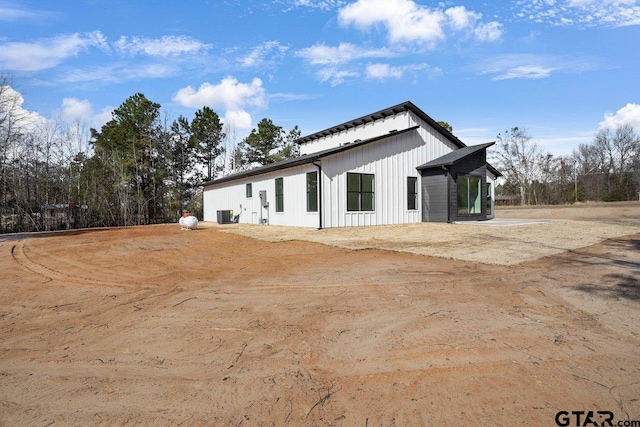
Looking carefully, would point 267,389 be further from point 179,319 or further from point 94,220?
point 94,220

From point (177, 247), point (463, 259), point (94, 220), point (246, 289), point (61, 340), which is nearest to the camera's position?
point (61, 340)

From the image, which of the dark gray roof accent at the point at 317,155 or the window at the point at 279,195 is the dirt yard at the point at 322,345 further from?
the window at the point at 279,195

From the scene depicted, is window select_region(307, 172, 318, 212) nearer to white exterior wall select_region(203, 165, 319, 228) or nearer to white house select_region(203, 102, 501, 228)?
white house select_region(203, 102, 501, 228)

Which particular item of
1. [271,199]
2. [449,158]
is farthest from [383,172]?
[271,199]

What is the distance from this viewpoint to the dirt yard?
88.7 inches

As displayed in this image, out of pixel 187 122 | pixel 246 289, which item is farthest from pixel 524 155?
pixel 246 289

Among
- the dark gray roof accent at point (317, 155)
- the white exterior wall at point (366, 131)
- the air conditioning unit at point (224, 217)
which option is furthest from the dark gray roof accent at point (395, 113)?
the air conditioning unit at point (224, 217)

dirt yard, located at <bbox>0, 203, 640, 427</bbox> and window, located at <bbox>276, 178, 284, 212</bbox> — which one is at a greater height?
window, located at <bbox>276, 178, 284, 212</bbox>

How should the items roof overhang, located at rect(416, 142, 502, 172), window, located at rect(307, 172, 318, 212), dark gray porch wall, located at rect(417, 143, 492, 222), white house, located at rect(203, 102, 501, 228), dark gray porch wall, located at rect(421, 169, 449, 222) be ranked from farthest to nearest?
dark gray porch wall, located at rect(421, 169, 449, 222) < dark gray porch wall, located at rect(417, 143, 492, 222) < roof overhang, located at rect(416, 142, 502, 172) < white house, located at rect(203, 102, 501, 228) < window, located at rect(307, 172, 318, 212)

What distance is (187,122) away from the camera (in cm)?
3369

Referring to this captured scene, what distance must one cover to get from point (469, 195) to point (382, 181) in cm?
472

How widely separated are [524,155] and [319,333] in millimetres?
48632

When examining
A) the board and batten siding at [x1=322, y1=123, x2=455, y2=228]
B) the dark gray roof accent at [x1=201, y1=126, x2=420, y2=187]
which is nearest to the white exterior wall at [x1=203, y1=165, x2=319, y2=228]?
the dark gray roof accent at [x1=201, y1=126, x2=420, y2=187]

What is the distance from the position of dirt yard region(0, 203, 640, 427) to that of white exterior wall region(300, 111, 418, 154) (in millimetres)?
12986
